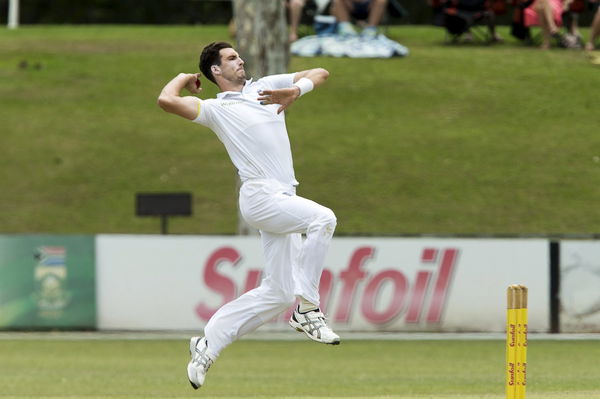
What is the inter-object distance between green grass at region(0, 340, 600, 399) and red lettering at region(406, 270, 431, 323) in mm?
658

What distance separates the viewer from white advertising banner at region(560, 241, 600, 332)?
17297 mm

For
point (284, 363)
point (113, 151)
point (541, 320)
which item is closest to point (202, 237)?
point (284, 363)

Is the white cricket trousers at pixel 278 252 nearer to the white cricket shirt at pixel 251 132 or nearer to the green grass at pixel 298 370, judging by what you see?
the white cricket shirt at pixel 251 132

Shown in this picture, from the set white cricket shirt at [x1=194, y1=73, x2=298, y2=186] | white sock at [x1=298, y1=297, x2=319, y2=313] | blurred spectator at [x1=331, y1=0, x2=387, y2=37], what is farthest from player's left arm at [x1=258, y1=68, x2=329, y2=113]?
blurred spectator at [x1=331, y1=0, x2=387, y2=37]

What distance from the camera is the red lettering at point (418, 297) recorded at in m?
17.4

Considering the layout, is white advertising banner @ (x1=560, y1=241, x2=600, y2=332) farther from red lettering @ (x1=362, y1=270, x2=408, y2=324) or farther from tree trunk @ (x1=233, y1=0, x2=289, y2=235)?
tree trunk @ (x1=233, y1=0, x2=289, y2=235)

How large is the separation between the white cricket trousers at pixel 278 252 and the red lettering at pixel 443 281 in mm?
7650

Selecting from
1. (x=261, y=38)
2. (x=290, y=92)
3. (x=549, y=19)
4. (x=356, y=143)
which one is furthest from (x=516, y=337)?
(x=549, y=19)

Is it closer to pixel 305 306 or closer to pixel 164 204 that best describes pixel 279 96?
pixel 305 306

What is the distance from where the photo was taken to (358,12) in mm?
26844

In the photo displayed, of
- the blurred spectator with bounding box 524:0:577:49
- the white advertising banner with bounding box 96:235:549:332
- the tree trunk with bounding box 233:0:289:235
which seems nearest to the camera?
the white advertising banner with bounding box 96:235:549:332

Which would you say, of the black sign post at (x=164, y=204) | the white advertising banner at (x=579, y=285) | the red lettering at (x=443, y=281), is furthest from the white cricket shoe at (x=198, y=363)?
the black sign post at (x=164, y=204)

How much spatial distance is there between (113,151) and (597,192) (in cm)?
815

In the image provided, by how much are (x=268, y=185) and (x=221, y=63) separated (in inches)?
36.3
